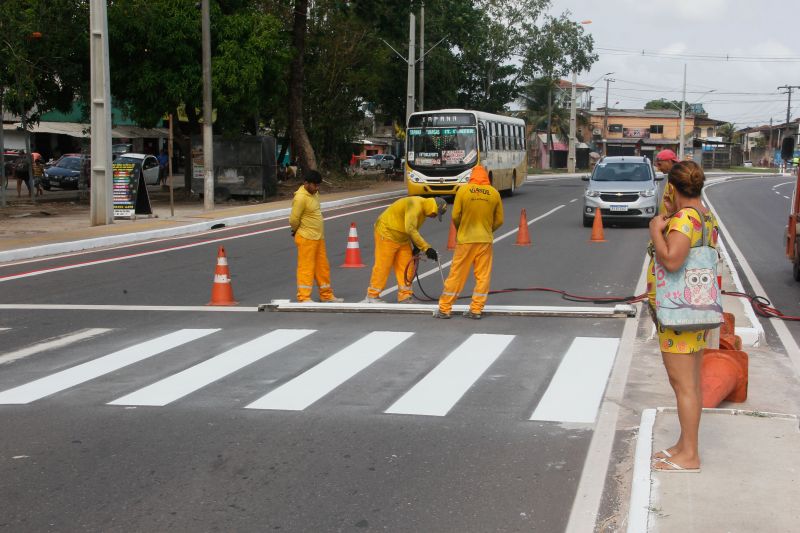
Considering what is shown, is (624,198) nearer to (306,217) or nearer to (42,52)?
(306,217)

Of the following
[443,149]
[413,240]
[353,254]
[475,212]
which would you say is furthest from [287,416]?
[443,149]

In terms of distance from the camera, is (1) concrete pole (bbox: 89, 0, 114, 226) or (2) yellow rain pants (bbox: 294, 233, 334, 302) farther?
(1) concrete pole (bbox: 89, 0, 114, 226)

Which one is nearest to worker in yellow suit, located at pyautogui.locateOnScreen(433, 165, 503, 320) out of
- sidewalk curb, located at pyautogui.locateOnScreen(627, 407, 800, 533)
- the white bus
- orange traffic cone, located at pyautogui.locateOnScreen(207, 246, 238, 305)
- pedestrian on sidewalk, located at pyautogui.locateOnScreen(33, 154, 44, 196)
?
orange traffic cone, located at pyautogui.locateOnScreen(207, 246, 238, 305)

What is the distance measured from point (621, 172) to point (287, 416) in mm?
19521

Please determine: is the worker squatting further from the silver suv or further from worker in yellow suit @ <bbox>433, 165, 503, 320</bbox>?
the silver suv

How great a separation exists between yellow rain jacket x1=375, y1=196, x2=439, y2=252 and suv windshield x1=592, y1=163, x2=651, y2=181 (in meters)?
14.1

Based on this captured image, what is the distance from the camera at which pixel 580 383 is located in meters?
7.90

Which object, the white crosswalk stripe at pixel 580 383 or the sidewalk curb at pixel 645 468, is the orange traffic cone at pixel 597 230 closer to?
the white crosswalk stripe at pixel 580 383

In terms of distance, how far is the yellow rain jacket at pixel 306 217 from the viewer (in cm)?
1192

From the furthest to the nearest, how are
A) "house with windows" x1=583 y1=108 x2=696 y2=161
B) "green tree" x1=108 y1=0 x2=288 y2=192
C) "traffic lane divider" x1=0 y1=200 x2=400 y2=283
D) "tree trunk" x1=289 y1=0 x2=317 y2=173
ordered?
"house with windows" x1=583 y1=108 x2=696 y2=161 → "tree trunk" x1=289 y1=0 x2=317 y2=173 → "green tree" x1=108 y1=0 x2=288 y2=192 → "traffic lane divider" x1=0 y1=200 x2=400 y2=283

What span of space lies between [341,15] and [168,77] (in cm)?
1345

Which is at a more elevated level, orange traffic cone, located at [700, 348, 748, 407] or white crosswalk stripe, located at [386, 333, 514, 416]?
orange traffic cone, located at [700, 348, 748, 407]

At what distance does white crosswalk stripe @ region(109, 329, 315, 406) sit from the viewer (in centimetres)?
754

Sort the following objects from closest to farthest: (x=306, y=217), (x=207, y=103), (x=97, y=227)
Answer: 1. (x=306, y=217)
2. (x=97, y=227)
3. (x=207, y=103)
